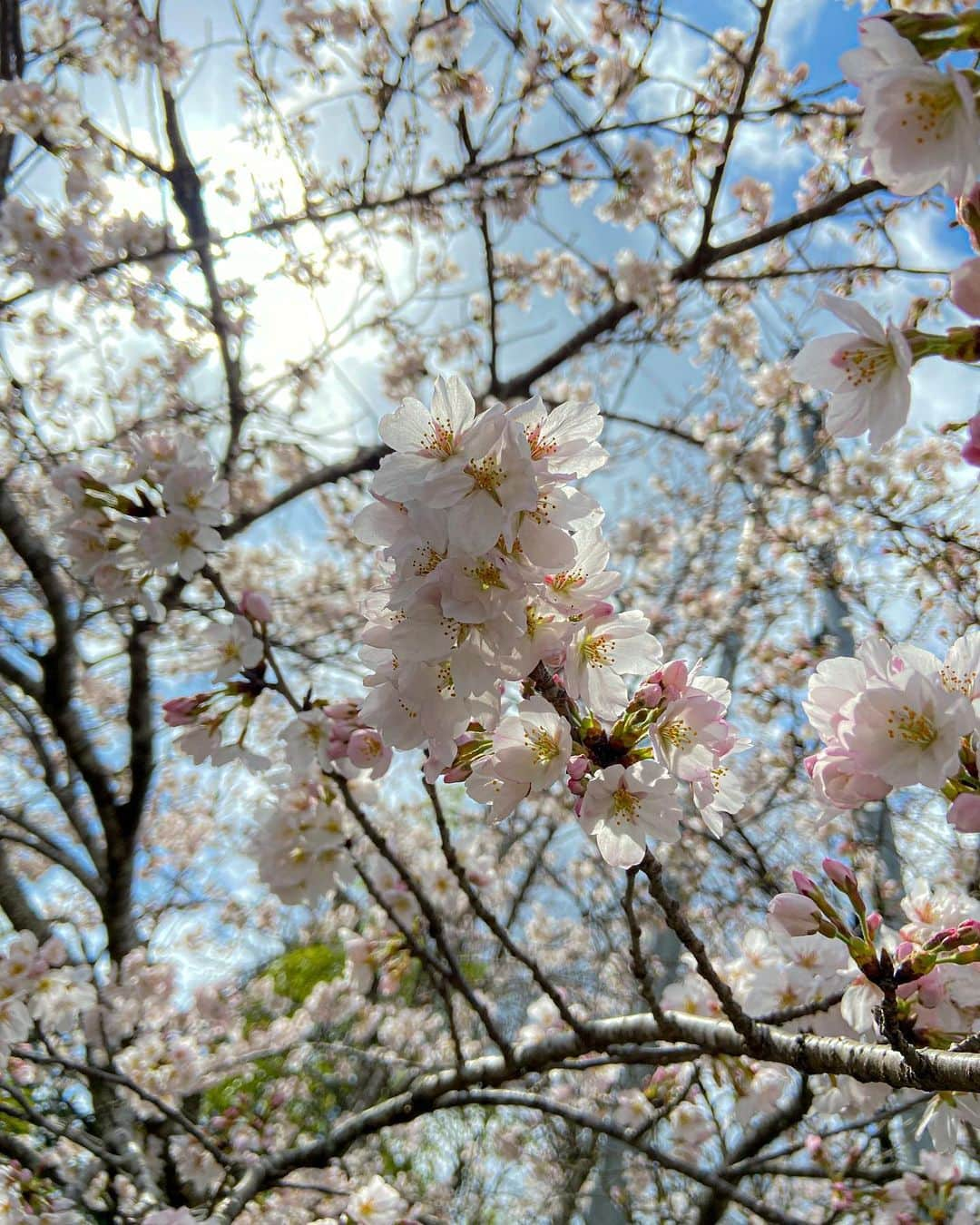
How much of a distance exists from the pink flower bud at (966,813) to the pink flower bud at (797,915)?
377mm

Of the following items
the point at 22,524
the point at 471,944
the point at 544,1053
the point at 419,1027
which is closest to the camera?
the point at 544,1053

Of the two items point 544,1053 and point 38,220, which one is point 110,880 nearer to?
point 544,1053

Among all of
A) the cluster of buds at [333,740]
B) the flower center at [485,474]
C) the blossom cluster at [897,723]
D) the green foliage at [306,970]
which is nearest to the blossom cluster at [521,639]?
the flower center at [485,474]

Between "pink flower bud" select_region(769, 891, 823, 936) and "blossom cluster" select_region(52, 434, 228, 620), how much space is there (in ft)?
4.50

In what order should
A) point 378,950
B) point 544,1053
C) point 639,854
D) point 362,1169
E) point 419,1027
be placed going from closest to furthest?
point 639,854
point 544,1053
point 378,950
point 362,1169
point 419,1027

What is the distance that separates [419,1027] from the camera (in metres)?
6.06

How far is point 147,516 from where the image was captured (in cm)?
186

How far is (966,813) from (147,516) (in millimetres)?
1754

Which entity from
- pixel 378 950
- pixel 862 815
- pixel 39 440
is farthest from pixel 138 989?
pixel 862 815

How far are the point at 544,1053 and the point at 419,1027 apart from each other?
193 inches

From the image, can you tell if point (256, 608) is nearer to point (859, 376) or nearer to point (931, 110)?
point (859, 376)

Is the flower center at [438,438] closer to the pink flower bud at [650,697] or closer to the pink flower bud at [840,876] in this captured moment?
the pink flower bud at [650,697]

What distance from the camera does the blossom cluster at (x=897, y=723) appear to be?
847 millimetres

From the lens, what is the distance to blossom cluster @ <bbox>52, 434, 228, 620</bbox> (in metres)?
1.79
